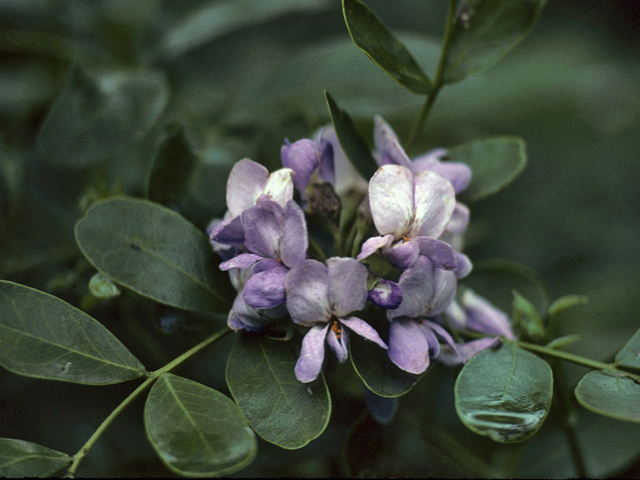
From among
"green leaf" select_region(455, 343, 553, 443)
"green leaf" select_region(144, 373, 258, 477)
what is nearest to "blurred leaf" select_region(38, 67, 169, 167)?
"green leaf" select_region(144, 373, 258, 477)

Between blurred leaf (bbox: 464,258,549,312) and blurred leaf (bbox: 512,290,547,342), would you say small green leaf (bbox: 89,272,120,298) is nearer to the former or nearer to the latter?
blurred leaf (bbox: 512,290,547,342)

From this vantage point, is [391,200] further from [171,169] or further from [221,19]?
[221,19]

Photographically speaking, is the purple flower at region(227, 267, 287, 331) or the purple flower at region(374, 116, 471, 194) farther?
the purple flower at region(374, 116, 471, 194)

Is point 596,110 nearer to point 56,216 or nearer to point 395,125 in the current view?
point 395,125

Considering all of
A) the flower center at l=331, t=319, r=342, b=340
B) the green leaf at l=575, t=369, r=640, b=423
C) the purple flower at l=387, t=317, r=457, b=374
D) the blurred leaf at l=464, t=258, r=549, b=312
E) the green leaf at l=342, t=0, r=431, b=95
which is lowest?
the blurred leaf at l=464, t=258, r=549, b=312

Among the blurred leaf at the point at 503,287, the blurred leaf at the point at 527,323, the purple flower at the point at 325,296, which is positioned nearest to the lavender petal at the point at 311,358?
the purple flower at the point at 325,296

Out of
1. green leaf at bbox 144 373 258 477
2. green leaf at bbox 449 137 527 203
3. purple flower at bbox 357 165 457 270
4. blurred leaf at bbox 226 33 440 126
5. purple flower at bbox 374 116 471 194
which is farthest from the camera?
blurred leaf at bbox 226 33 440 126
